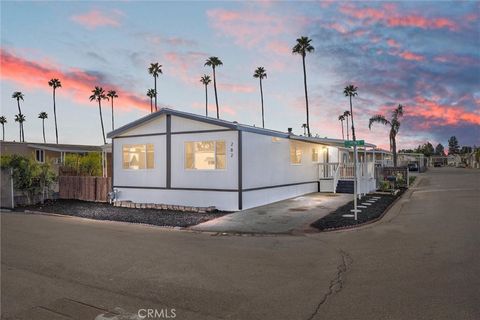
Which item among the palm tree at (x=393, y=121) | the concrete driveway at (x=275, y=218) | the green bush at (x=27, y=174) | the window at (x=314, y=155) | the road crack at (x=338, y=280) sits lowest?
the road crack at (x=338, y=280)

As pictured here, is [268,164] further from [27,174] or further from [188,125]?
[27,174]

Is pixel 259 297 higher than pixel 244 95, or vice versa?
pixel 244 95

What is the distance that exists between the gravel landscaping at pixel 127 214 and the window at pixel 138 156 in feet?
7.55

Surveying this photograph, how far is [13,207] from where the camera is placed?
17.6 m

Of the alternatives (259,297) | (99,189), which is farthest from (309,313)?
(99,189)

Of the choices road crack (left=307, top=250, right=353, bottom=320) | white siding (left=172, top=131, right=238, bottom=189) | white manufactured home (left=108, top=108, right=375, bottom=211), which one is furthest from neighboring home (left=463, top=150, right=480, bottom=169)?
road crack (left=307, top=250, right=353, bottom=320)

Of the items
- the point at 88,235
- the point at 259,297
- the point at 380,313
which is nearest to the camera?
the point at 380,313

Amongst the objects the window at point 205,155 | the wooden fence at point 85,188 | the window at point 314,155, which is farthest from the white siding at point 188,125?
the window at point 314,155

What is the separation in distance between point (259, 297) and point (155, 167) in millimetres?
12902

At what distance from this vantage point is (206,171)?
15875 millimetres

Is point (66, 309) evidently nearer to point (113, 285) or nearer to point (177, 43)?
point (113, 285)

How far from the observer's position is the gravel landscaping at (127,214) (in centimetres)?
1288

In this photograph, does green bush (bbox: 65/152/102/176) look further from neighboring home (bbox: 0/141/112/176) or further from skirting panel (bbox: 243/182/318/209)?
skirting panel (bbox: 243/182/318/209)

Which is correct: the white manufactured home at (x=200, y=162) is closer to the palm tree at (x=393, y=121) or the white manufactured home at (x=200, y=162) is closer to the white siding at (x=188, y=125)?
the white siding at (x=188, y=125)
